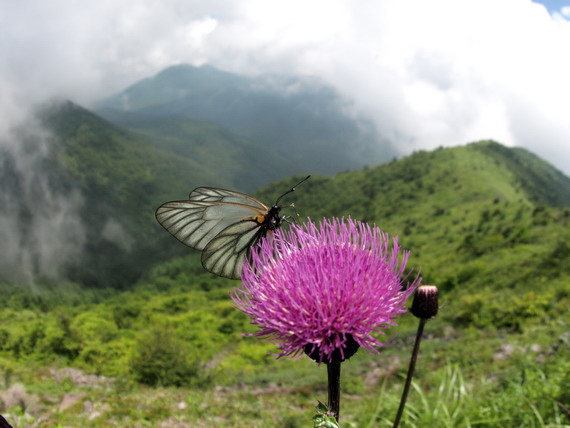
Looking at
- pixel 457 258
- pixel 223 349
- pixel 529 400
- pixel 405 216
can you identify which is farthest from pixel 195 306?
pixel 529 400

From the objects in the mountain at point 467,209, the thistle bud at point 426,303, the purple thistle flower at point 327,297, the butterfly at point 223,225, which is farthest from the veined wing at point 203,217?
the mountain at point 467,209

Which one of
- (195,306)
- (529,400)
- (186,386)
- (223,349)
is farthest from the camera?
(195,306)

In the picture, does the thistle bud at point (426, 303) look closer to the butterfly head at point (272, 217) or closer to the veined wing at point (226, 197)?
the butterfly head at point (272, 217)

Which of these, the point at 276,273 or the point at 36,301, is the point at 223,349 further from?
the point at 36,301

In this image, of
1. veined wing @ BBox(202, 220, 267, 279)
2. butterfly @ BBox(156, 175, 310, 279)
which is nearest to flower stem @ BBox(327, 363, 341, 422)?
butterfly @ BBox(156, 175, 310, 279)

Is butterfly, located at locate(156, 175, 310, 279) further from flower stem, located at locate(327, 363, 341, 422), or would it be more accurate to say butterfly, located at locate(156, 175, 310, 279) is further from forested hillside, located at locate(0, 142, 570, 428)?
forested hillside, located at locate(0, 142, 570, 428)

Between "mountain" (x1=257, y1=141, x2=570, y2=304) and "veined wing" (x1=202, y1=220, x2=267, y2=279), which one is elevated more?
"mountain" (x1=257, y1=141, x2=570, y2=304)
